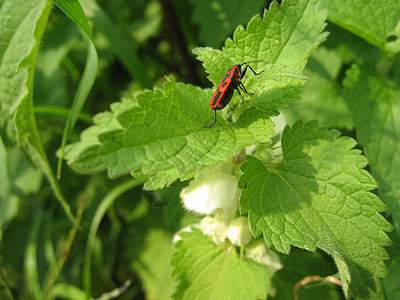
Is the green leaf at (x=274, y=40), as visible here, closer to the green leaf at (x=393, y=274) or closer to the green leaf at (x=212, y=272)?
the green leaf at (x=212, y=272)

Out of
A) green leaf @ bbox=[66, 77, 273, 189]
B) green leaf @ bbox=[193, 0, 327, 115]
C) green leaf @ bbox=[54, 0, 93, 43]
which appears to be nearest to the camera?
green leaf @ bbox=[66, 77, 273, 189]

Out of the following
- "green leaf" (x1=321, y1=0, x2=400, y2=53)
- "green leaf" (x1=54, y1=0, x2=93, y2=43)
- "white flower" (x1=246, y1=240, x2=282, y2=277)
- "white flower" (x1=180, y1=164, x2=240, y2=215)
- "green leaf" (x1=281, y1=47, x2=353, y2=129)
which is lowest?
"white flower" (x1=246, y1=240, x2=282, y2=277)

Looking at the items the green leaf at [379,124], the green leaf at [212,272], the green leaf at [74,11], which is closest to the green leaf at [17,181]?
the green leaf at [74,11]

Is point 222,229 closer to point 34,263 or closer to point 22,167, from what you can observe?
point 34,263

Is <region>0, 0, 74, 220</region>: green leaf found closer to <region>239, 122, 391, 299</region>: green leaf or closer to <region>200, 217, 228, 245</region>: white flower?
<region>200, 217, 228, 245</region>: white flower

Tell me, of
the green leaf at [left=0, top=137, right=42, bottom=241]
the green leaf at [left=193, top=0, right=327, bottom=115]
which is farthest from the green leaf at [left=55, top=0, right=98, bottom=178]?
the green leaf at [left=0, top=137, right=42, bottom=241]

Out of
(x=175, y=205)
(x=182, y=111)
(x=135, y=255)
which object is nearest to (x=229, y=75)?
(x=182, y=111)

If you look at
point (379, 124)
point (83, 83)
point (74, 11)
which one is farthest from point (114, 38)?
point (379, 124)
